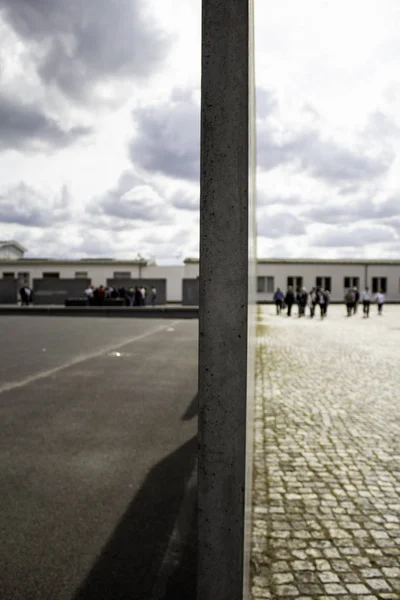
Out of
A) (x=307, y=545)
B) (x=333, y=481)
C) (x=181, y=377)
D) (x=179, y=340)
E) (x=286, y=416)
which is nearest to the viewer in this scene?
(x=307, y=545)

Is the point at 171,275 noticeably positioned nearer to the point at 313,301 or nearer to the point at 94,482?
the point at 313,301

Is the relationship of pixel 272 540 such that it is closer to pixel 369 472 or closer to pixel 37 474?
pixel 369 472

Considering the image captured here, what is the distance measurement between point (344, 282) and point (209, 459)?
50.1 m

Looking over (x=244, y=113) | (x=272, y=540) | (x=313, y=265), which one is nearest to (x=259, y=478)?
(x=272, y=540)

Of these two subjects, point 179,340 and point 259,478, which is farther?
point 179,340

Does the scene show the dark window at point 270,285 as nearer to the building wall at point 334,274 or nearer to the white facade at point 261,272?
the white facade at point 261,272

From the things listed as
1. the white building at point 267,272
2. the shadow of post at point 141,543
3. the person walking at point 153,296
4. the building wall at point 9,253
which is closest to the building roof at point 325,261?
the white building at point 267,272

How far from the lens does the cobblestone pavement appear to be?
244 cm

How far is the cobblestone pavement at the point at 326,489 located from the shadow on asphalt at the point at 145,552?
0.39m

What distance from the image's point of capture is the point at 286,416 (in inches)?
213

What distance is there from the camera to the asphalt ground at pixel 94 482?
8.07 ft

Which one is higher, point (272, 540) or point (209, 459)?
point (209, 459)

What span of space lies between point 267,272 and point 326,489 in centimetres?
4551

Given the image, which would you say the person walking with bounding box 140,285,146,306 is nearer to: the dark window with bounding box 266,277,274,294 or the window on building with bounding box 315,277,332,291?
the dark window with bounding box 266,277,274,294
